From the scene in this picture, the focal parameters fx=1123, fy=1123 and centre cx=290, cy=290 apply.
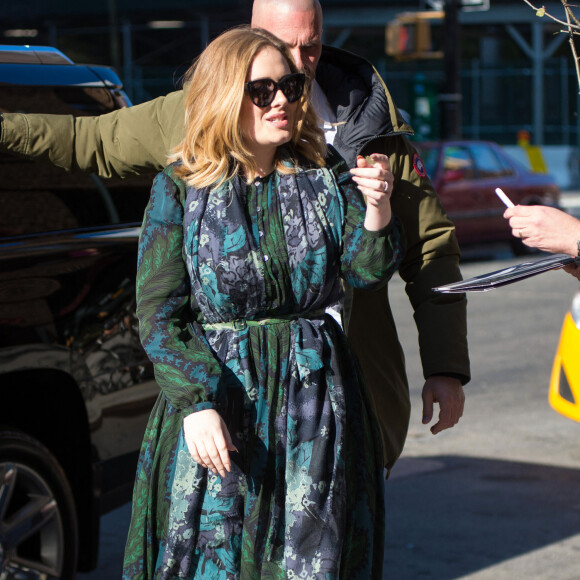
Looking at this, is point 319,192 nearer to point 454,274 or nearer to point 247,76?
point 247,76

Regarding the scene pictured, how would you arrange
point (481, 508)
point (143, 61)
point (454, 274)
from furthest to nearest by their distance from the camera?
point (143, 61)
point (481, 508)
point (454, 274)

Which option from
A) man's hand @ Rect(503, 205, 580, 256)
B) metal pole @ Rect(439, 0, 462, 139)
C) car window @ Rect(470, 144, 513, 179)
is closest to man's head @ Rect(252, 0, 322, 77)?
man's hand @ Rect(503, 205, 580, 256)

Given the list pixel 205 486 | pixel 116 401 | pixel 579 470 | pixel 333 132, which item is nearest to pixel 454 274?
pixel 333 132

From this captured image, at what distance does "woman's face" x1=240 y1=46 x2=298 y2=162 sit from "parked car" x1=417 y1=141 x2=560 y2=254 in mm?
12282

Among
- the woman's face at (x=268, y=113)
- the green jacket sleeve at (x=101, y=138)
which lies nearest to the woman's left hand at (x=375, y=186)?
the woman's face at (x=268, y=113)

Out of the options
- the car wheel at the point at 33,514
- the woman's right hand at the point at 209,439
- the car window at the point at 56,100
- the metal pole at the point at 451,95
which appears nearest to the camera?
the woman's right hand at the point at 209,439

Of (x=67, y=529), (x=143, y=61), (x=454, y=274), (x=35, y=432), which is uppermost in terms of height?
(x=454, y=274)

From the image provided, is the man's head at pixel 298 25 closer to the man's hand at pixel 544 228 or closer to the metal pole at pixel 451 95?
the man's hand at pixel 544 228

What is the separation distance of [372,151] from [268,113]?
51cm

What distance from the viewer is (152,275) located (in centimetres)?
260

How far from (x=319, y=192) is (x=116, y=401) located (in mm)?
1589

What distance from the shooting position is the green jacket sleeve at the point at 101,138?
3.14 m

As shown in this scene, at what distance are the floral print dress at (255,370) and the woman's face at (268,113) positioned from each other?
11 cm

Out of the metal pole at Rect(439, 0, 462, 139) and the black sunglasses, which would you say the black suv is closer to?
the black sunglasses
